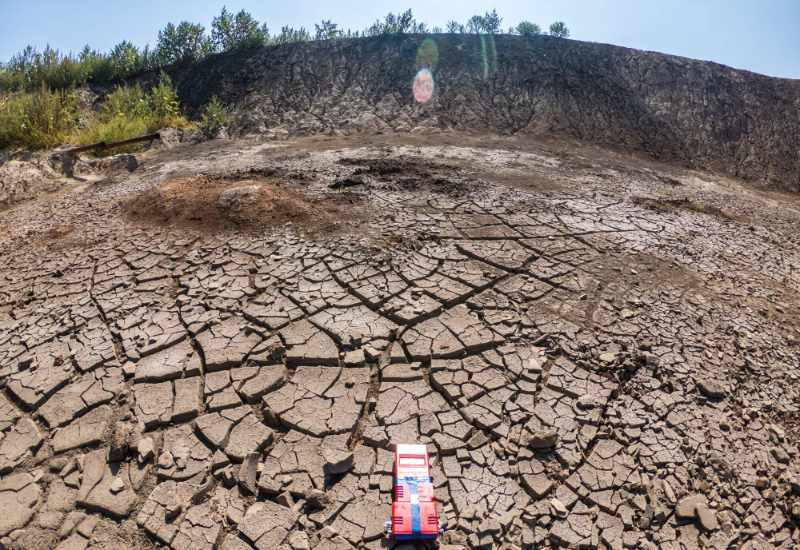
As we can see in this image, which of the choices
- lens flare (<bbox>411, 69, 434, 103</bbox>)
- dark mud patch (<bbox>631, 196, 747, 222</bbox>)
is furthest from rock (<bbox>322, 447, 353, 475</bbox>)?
lens flare (<bbox>411, 69, 434, 103</bbox>)

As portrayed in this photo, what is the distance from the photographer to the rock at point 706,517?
→ 1.92 m

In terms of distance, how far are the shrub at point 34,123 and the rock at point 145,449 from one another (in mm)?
7505

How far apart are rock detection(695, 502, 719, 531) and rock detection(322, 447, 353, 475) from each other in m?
1.59

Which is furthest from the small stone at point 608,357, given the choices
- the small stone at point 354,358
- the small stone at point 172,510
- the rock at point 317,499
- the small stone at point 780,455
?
the small stone at point 172,510

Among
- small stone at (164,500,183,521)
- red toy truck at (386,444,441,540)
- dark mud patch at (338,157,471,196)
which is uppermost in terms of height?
dark mud patch at (338,157,471,196)

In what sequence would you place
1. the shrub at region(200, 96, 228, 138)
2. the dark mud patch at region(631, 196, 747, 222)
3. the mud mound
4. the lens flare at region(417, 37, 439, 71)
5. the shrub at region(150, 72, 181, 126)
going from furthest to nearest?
1. the lens flare at region(417, 37, 439, 71)
2. the shrub at region(150, 72, 181, 126)
3. the shrub at region(200, 96, 228, 138)
4. the dark mud patch at region(631, 196, 747, 222)
5. the mud mound

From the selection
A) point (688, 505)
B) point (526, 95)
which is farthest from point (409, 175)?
point (526, 95)

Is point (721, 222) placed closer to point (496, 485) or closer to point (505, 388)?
point (505, 388)

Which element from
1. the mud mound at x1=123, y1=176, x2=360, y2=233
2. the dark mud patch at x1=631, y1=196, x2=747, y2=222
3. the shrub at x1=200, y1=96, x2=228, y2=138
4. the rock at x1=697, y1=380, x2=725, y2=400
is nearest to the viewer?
the rock at x1=697, y1=380, x2=725, y2=400

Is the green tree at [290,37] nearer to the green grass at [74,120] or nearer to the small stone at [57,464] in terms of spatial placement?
the green grass at [74,120]

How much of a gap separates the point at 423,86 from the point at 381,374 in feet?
35.2

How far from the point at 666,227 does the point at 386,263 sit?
3.29 m

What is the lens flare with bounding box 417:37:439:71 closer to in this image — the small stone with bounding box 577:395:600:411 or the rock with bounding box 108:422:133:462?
the small stone with bounding box 577:395:600:411

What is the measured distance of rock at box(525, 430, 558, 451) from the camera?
86.9 inches
